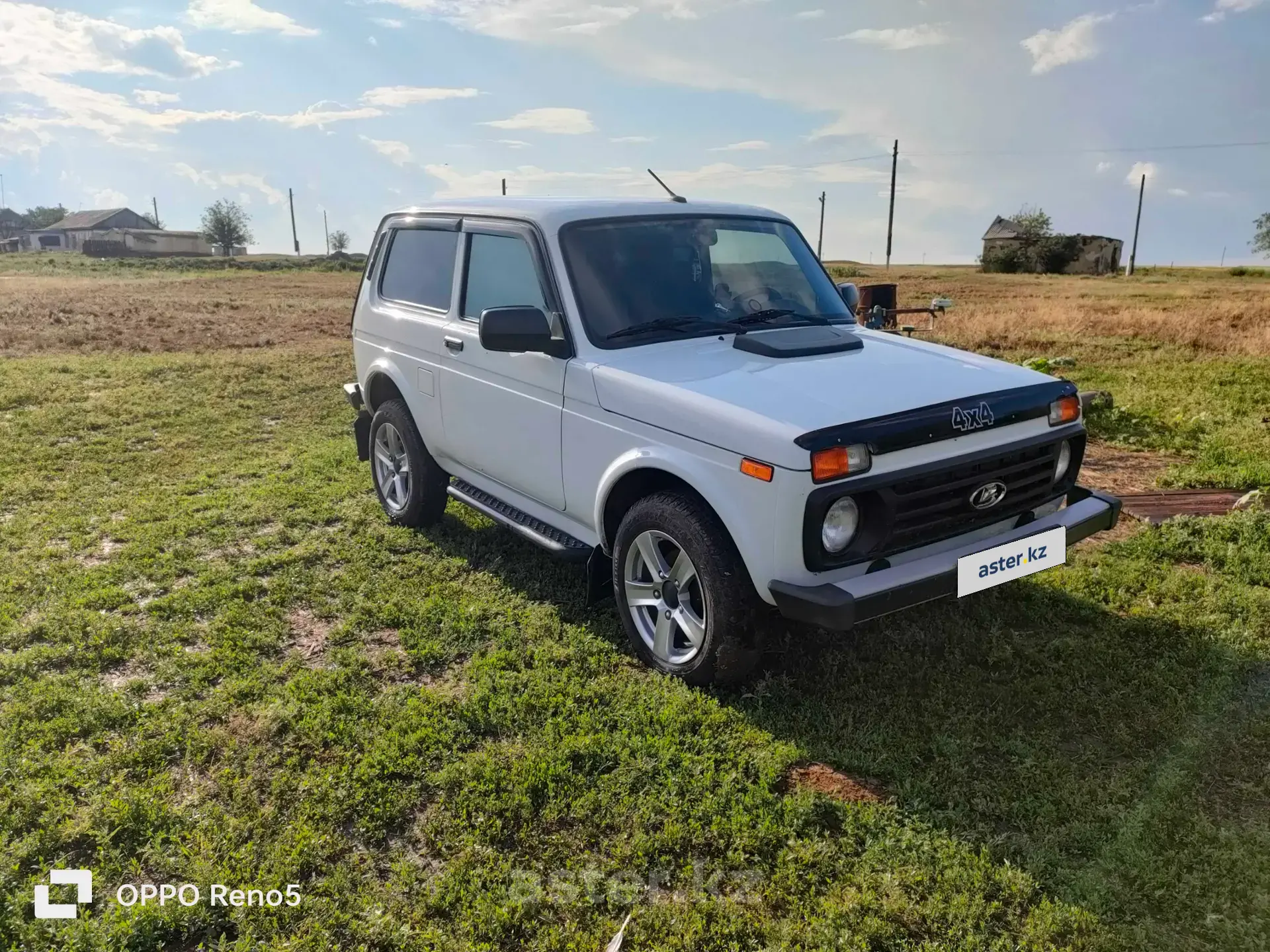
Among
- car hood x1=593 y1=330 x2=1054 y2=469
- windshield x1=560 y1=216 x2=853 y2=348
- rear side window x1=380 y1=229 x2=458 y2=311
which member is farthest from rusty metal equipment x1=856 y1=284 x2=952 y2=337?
rear side window x1=380 y1=229 x2=458 y2=311

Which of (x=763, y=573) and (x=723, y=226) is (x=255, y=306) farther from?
(x=763, y=573)

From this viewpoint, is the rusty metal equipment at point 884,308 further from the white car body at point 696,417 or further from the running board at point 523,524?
the running board at point 523,524

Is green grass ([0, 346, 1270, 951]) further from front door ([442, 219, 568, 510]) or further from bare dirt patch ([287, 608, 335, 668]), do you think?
front door ([442, 219, 568, 510])

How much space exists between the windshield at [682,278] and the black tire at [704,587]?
3.01 ft

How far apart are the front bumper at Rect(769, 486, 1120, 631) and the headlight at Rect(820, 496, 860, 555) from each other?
0.48 ft

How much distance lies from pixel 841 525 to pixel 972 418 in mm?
724

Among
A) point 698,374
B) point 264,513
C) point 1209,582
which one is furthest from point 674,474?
point 264,513

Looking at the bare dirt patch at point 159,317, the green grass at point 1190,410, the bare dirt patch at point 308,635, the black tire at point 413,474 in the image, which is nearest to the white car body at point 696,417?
the black tire at point 413,474

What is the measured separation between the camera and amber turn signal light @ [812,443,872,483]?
10.5 ft

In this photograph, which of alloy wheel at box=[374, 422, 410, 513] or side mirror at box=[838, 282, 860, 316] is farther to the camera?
alloy wheel at box=[374, 422, 410, 513]

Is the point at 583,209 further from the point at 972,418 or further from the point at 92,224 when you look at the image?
the point at 92,224

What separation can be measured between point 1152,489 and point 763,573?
15.8 ft

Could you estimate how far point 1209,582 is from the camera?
191 inches

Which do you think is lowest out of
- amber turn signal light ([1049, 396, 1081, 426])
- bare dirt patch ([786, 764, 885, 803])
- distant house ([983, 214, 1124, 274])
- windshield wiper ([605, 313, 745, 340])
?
bare dirt patch ([786, 764, 885, 803])
